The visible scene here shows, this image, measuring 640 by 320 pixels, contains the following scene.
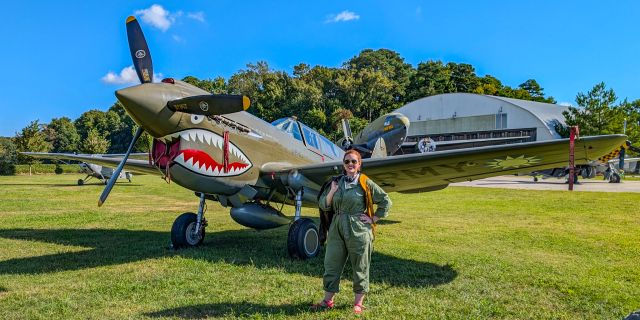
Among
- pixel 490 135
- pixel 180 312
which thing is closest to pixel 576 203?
pixel 180 312

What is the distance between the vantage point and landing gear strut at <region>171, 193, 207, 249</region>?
7.31m

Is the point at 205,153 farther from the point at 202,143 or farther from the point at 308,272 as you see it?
the point at 308,272

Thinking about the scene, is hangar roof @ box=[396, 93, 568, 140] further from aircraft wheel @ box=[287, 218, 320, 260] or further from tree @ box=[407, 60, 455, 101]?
aircraft wheel @ box=[287, 218, 320, 260]

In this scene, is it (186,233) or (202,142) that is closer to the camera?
(202,142)

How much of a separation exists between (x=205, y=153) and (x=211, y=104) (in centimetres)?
74

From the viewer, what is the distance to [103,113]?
86750 millimetres

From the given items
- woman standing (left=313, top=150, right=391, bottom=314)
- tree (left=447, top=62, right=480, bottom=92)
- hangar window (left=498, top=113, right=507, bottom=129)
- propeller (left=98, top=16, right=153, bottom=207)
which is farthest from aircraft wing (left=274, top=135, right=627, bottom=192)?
tree (left=447, top=62, right=480, bottom=92)

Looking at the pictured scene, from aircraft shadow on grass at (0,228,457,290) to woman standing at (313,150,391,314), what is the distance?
796 mm

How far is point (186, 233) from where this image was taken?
7.39 metres

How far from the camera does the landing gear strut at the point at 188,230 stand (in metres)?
7.31

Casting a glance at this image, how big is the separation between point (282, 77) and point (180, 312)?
201 feet

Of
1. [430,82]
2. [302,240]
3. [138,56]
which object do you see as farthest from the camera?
[430,82]

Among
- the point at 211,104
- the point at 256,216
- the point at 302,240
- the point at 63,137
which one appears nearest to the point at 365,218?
the point at 302,240

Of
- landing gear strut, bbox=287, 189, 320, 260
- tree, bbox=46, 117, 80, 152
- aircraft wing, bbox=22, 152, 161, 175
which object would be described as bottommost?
landing gear strut, bbox=287, 189, 320, 260
